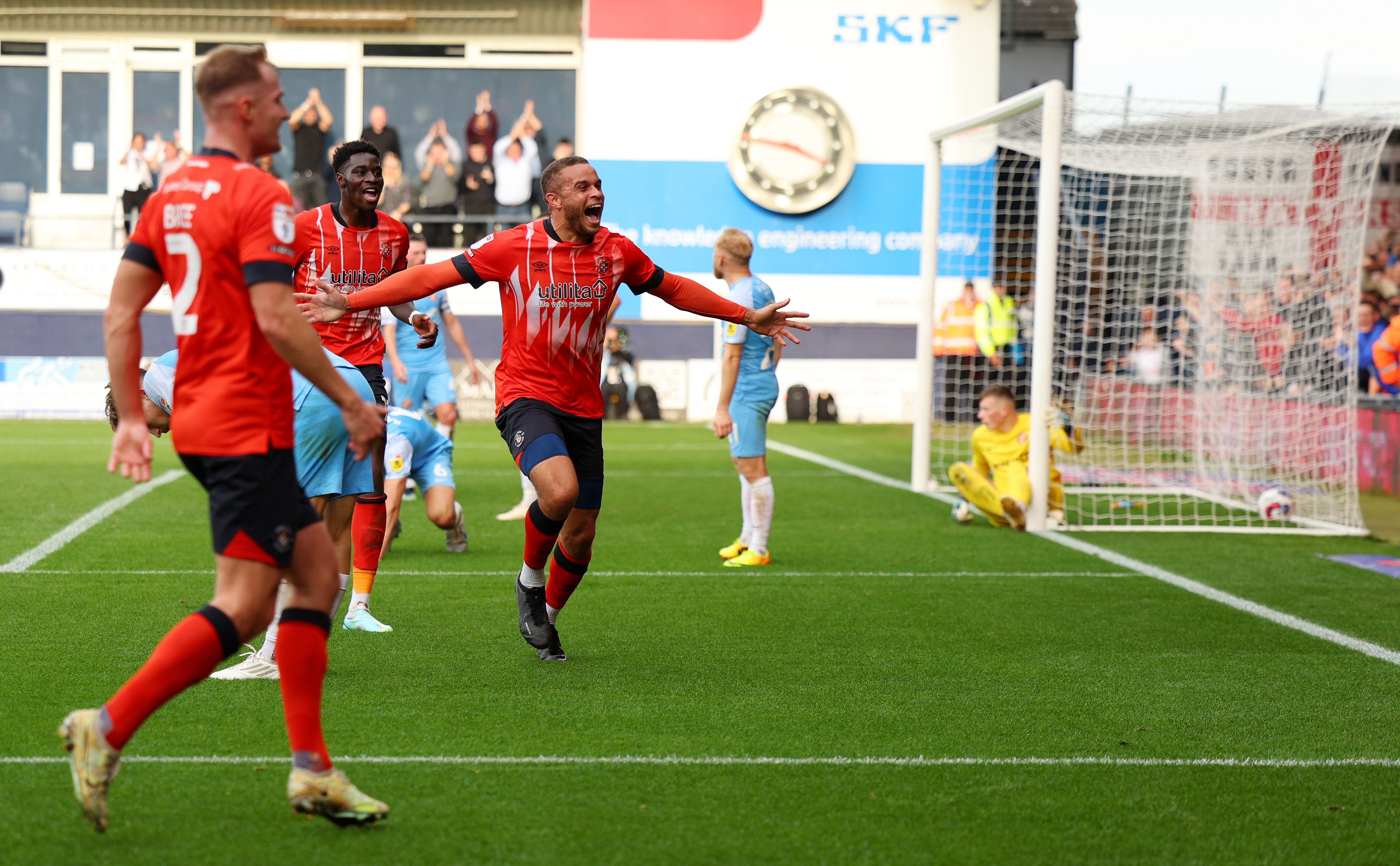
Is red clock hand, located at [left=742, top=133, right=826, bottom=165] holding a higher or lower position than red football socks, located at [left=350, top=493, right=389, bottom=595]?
higher

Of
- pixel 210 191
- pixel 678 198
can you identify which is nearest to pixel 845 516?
pixel 210 191

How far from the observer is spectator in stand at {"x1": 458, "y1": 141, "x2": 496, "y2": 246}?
933 inches

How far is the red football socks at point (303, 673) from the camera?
3.42 metres

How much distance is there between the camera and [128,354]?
3301 mm

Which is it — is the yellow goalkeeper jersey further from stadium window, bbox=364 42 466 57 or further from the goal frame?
stadium window, bbox=364 42 466 57

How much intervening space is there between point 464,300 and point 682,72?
549 centimetres

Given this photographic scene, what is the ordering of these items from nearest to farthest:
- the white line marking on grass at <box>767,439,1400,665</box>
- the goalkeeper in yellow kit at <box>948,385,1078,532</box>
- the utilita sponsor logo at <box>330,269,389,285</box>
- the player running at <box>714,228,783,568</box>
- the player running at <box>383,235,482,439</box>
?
the utilita sponsor logo at <box>330,269,389,285</box> → the white line marking on grass at <box>767,439,1400,665</box> → the player running at <box>714,228,783,568</box> → the player running at <box>383,235,482,439</box> → the goalkeeper in yellow kit at <box>948,385,1078,532</box>

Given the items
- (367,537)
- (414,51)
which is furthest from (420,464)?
(414,51)

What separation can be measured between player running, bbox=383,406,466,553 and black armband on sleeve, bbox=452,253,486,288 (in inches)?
91.4

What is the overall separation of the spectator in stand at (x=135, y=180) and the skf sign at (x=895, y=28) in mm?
12601

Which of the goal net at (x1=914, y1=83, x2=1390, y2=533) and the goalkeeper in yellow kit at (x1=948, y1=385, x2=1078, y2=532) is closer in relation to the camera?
the goalkeeper in yellow kit at (x1=948, y1=385, x2=1078, y2=532)

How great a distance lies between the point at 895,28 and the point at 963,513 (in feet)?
52.5

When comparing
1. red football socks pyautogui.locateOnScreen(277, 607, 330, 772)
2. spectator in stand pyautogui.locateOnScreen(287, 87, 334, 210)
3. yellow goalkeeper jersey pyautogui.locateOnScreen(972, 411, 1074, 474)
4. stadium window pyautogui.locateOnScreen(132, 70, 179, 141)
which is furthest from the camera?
stadium window pyautogui.locateOnScreen(132, 70, 179, 141)

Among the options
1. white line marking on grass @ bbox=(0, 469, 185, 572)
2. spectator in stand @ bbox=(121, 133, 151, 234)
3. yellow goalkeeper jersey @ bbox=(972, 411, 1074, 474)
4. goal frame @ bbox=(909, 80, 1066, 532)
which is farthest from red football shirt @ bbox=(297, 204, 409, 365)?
spectator in stand @ bbox=(121, 133, 151, 234)
